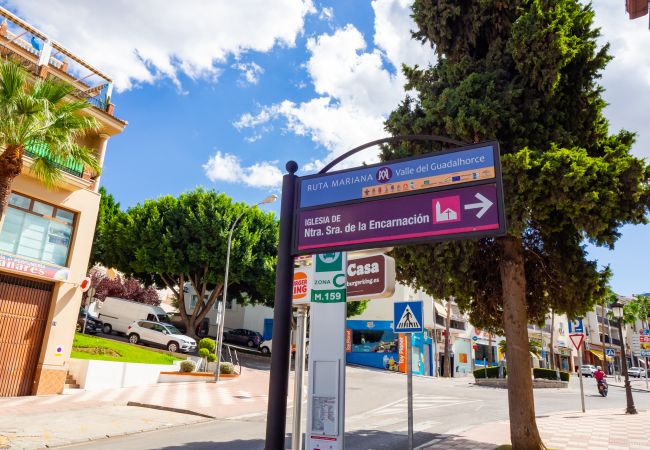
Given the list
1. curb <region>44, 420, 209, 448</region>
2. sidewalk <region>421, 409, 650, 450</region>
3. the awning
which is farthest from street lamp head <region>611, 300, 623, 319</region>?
the awning

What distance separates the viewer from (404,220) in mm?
5562

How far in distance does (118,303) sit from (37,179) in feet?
61.9

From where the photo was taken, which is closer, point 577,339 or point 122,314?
point 577,339

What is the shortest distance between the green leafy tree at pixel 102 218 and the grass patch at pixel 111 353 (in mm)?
12348

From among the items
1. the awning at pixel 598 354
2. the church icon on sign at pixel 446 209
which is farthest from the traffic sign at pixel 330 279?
the awning at pixel 598 354

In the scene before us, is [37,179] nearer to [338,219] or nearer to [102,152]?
[102,152]

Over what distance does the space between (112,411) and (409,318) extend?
9481 millimetres

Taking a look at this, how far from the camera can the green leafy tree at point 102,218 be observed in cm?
3394

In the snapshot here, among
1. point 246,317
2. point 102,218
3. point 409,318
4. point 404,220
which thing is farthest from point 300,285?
point 246,317

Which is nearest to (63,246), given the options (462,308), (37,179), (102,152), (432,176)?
(37,179)

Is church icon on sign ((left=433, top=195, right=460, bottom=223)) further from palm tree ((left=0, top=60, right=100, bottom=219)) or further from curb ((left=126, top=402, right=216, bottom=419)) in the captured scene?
curb ((left=126, top=402, right=216, bottom=419))

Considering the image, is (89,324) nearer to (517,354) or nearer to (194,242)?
(194,242)

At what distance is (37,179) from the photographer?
52.0ft

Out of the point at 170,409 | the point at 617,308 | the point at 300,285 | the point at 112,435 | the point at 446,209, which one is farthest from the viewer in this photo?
the point at 617,308
